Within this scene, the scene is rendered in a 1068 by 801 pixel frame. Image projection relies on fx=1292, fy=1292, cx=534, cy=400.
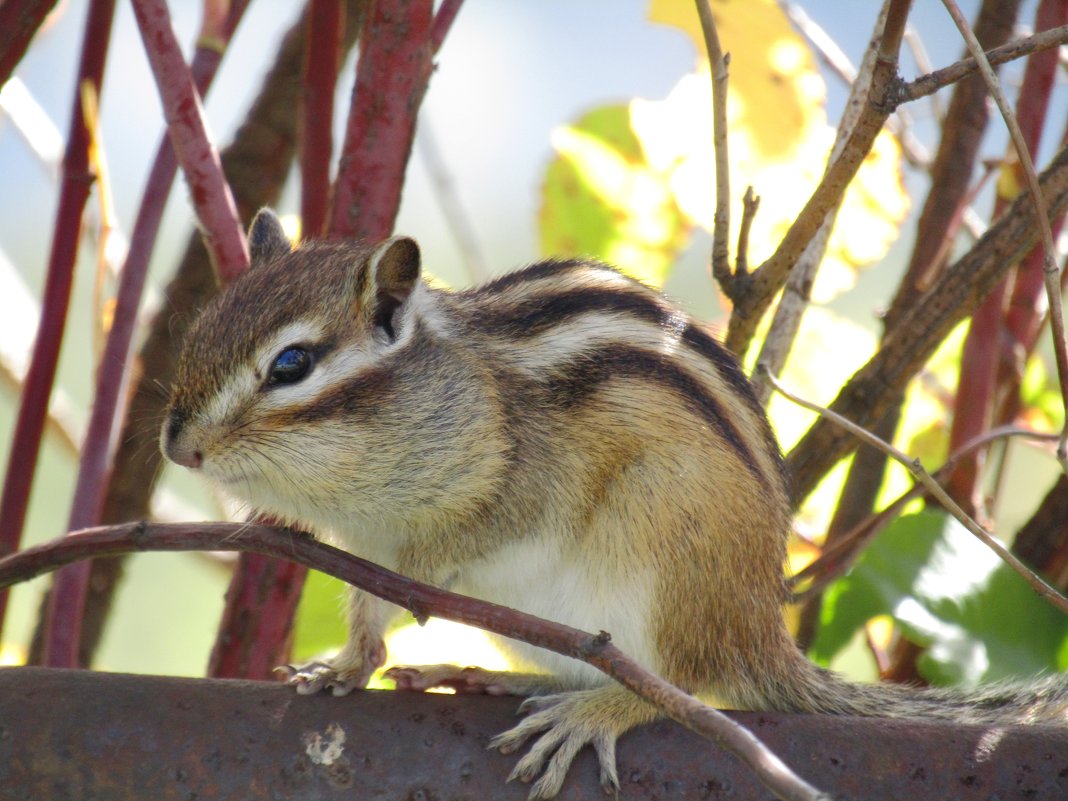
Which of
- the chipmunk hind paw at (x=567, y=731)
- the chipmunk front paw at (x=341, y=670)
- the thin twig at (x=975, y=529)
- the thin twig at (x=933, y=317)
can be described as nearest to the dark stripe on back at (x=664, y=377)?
the thin twig at (x=975, y=529)

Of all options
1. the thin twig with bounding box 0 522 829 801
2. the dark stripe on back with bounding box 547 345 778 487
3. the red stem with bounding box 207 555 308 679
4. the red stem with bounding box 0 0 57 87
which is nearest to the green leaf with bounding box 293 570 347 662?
the red stem with bounding box 207 555 308 679

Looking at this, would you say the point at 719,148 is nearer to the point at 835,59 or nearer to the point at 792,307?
the point at 792,307

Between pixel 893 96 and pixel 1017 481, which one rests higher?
pixel 1017 481

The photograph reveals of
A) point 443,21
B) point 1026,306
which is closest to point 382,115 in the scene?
point 443,21

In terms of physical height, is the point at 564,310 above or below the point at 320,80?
below

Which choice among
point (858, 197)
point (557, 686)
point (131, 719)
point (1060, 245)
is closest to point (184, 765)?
point (131, 719)

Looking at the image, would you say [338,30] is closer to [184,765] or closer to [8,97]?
[8,97]

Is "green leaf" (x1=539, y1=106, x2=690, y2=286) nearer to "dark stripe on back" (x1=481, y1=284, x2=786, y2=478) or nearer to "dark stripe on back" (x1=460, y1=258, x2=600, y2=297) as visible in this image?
"dark stripe on back" (x1=460, y1=258, x2=600, y2=297)
